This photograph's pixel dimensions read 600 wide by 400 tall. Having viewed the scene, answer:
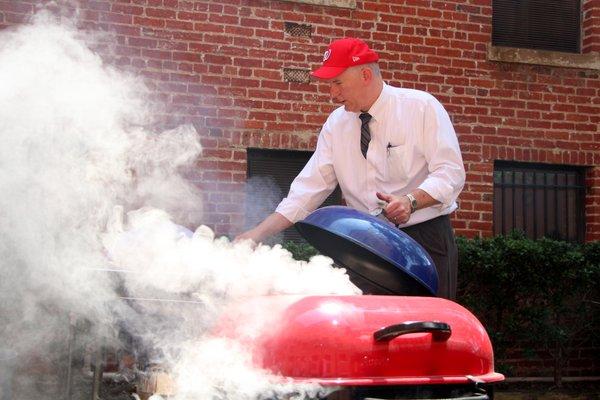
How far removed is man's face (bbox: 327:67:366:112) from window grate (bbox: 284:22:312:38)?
3937 millimetres

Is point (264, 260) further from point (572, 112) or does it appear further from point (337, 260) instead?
point (572, 112)

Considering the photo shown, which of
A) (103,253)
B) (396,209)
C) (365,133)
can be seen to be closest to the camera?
(103,253)

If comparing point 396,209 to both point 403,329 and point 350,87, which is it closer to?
Answer: point 350,87

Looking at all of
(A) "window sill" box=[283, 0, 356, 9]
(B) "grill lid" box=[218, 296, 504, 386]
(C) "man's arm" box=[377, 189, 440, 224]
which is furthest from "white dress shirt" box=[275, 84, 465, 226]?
(A) "window sill" box=[283, 0, 356, 9]

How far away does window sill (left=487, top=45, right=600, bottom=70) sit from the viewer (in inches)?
352

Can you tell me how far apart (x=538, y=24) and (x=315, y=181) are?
5.54 meters

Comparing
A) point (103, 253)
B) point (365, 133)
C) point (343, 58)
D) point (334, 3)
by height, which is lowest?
point (103, 253)

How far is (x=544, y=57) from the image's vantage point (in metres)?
9.06

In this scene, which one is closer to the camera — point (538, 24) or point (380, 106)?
point (380, 106)

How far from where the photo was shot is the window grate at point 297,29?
833 centimetres

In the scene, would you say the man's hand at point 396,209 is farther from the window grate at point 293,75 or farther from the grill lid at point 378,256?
the window grate at point 293,75

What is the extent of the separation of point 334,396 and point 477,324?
63cm

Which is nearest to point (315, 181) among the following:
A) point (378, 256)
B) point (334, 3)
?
point (378, 256)

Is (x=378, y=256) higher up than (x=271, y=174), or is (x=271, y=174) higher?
(x=271, y=174)
